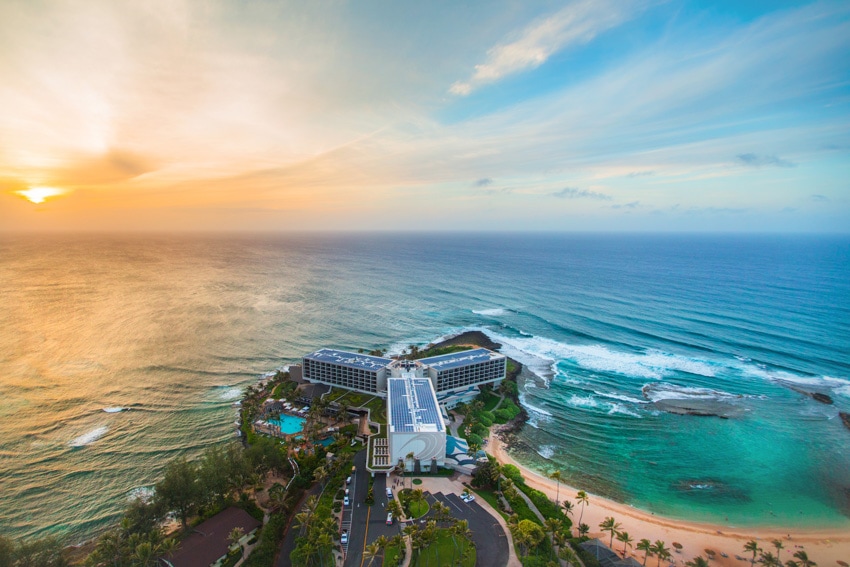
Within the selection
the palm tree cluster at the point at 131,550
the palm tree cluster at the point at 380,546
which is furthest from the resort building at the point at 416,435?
the palm tree cluster at the point at 131,550

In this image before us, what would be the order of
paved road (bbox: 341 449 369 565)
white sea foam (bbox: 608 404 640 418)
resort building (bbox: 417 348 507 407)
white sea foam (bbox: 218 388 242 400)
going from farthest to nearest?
white sea foam (bbox: 218 388 242 400) < resort building (bbox: 417 348 507 407) < white sea foam (bbox: 608 404 640 418) < paved road (bbox: 341 449 369 565)

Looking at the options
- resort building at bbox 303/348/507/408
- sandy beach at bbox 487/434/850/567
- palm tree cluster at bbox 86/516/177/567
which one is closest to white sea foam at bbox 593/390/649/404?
resort building at bbox 303/348/507/408

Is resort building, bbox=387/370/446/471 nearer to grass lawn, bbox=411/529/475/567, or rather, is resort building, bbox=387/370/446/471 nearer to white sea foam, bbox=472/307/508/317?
grass lawn, bbox=411/529/475/567

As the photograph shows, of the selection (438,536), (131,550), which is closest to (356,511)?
(438,536)

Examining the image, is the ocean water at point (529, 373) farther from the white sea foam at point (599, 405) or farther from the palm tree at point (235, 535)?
the palm tree at point (235, 535)

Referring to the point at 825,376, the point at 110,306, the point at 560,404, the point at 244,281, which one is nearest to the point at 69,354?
the point at 110,306

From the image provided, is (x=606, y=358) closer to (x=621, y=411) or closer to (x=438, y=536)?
(x=621, y=411)

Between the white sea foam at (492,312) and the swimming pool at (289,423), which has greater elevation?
the white sea foam at (492,312)
